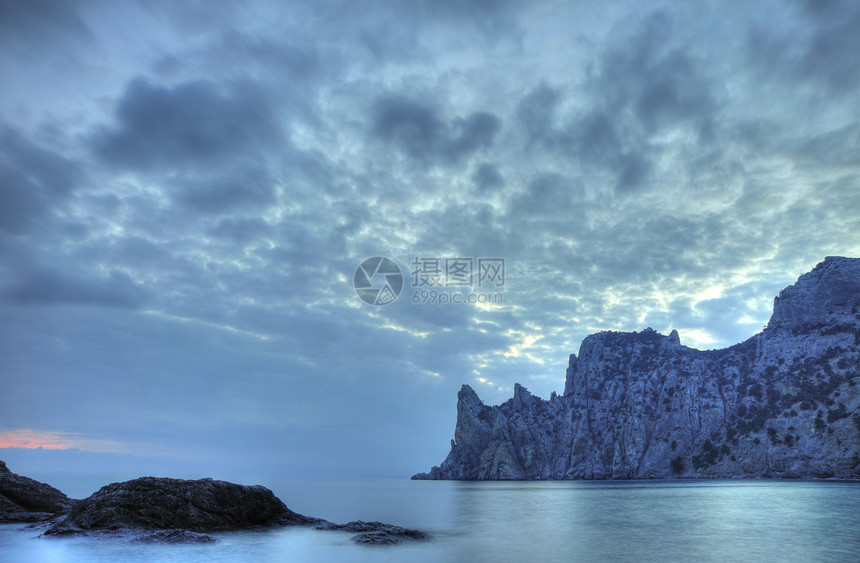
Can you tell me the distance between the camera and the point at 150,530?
32.2m

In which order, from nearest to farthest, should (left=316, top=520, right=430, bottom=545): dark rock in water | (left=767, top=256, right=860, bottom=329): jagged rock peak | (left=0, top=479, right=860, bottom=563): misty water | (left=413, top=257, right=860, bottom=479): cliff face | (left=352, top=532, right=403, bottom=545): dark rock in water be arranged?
(left=0, top=479, right=860, bottom=563): misty water, (left=352, top=532, right=403, bottom=545): dark rock in water, (left=316, top=520, right=430, bottom=545): dark rock in water, (left=413, top=257, right=860, bottom=479): cliff face, (left=767, top=256, right=860, bottom=329): jagged rock peak

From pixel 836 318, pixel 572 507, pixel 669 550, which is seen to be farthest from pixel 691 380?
pixel 669 550

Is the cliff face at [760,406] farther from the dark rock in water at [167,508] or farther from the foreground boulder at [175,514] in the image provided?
the dark rock in water at [167,508]

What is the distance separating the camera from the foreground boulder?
1235 inches

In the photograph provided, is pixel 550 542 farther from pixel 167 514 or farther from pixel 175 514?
pixel 167 514

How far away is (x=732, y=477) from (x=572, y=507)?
115293 millimetres

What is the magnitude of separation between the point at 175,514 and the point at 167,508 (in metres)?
0.75

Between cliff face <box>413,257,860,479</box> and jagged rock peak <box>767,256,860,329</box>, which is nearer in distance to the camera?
cliff face <box>413,257,860,479</box>

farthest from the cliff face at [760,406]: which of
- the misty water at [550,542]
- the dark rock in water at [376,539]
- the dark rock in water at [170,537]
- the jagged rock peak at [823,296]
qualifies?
the dark rock in water at [170,537]

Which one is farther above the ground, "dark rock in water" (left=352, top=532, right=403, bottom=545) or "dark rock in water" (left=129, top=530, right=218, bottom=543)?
"dark rock in water" (left=129, top=530, right=218, bottom=543)

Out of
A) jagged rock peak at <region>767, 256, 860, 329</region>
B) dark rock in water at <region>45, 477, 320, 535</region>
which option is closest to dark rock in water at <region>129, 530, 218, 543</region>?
dark rock in water at <region>45, 477, 320, 535</region>

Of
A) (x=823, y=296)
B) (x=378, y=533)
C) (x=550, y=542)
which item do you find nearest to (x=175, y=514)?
(x=378, y=533)

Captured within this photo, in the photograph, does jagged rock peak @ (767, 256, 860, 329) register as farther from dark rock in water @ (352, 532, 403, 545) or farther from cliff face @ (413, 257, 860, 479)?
dark rock in water @ (352, 532, 403, 545)

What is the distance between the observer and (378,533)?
3531 cm
